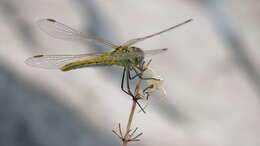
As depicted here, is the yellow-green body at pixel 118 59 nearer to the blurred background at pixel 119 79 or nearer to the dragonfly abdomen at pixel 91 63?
the dragonfly abdomen at pixel 91 63

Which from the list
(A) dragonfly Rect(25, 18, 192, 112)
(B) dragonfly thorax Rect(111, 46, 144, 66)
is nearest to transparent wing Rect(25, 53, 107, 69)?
(A) dragonfly Rect(25, 18, 192, 112)

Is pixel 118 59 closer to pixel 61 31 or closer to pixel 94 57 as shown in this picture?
pixel 94 57

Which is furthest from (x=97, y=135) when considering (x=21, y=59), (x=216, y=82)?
(x=216, y=82)

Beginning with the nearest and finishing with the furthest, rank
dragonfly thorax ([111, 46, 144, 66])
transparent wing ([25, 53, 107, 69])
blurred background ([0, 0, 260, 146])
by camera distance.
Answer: dragonfly thorax ([111, 46, 144, 66])
transparent wing ([25, 53, 107, 69])
blurred background ([0, 0, 260, 146])

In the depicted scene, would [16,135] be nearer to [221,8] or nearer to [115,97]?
[115,97]

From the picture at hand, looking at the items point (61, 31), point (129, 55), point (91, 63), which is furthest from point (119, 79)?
point (129, 55)

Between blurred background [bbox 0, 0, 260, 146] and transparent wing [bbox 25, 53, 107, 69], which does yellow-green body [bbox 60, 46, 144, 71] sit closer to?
transparent wing [bbox 25, 53, 107, 69]
